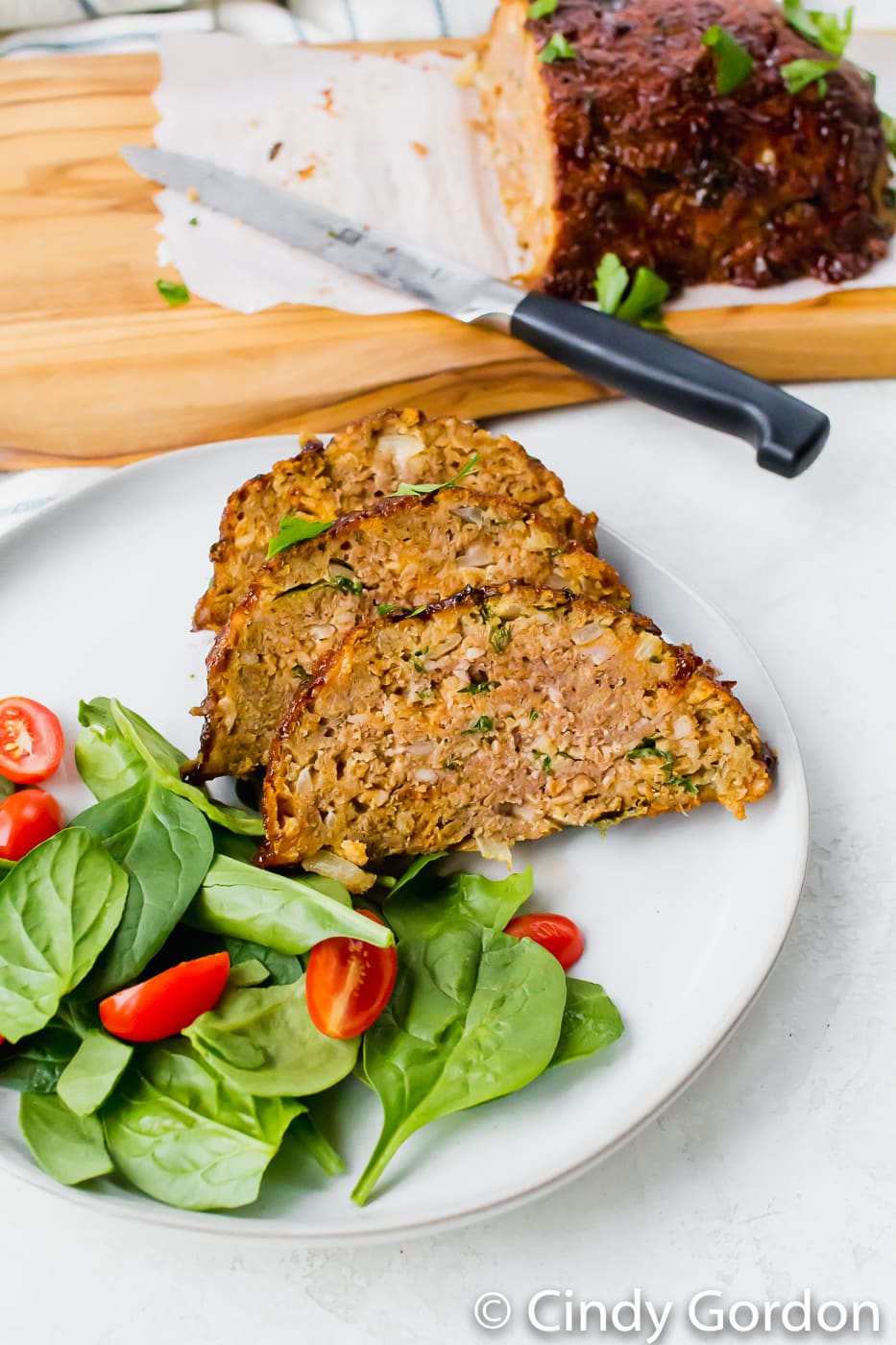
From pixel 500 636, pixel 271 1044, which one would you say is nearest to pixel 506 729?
pixel 500 636

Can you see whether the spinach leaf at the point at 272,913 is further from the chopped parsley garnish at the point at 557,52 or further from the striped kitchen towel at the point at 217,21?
the striped kitchen towel at the point at 217,21

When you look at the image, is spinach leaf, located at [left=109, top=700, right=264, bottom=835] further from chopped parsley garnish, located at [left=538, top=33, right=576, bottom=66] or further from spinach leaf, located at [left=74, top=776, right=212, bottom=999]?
chopped parsley garnish, located at [left=538, top=33, right=576, bottom=66]

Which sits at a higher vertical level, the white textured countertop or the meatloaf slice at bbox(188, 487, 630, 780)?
the meatloaf slice at bbox(188, 487, 630, 780)

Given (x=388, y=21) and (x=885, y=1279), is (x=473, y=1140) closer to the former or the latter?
(x=885, y=1279)

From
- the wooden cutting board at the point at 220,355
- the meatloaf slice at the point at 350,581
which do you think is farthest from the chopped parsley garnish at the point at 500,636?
the wooden cutting board at the point at 220,355

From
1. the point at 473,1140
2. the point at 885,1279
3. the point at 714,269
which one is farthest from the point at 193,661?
the point at 714,269

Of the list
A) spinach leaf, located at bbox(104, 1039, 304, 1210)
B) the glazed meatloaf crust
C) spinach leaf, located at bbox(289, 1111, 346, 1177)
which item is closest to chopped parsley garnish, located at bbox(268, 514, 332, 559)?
spinach leaf, located at bbox(104, 1039, 304, 1210)

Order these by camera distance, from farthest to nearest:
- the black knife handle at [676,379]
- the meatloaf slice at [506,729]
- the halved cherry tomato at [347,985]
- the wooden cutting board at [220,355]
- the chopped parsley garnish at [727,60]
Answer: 1. the chopped parsley garnish at [727,60]
2. the wooden cutting board at [220,355]
3. the black knife handle at [676,379]
4. the meatloaf slice at [506,729]
5. the halved cherry tomato at [347,985]
